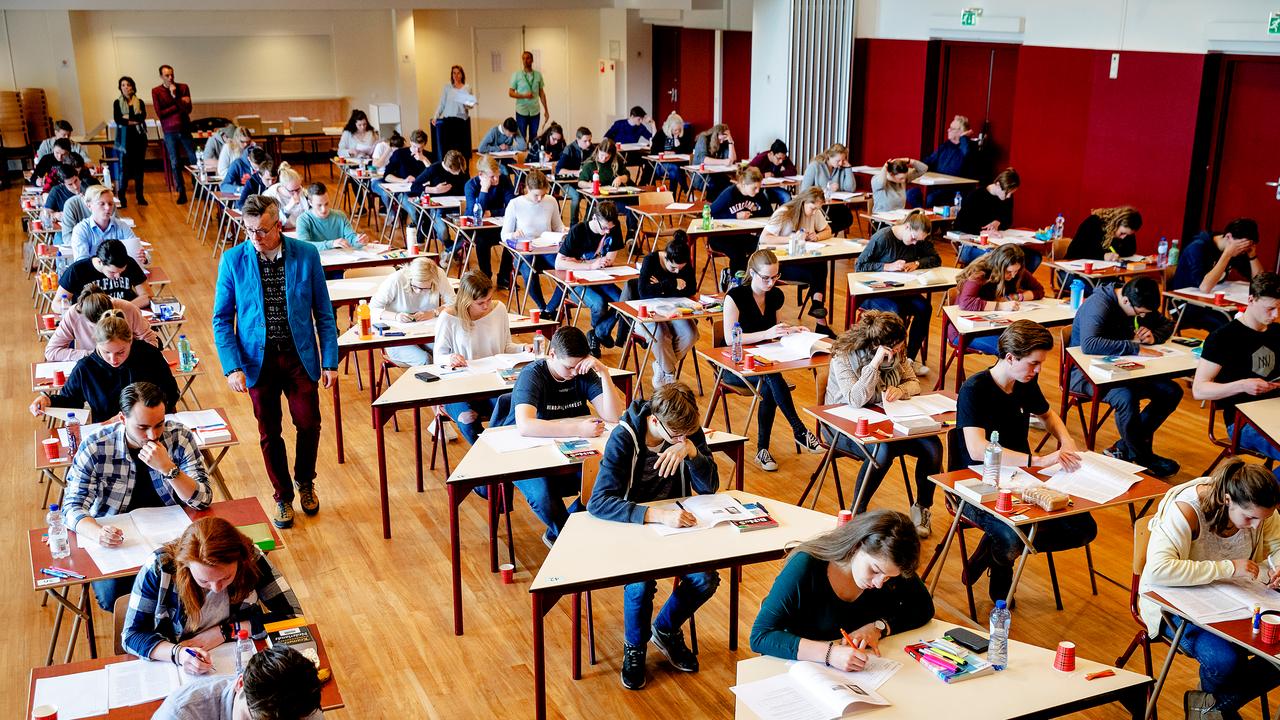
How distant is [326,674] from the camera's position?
3.61 metres

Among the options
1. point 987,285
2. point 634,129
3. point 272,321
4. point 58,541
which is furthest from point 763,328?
point 634,129

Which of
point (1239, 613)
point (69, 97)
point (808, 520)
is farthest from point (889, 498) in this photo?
point (69, 97)

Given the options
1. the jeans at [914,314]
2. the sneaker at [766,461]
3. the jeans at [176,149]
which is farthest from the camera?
the jeans at [176,149]

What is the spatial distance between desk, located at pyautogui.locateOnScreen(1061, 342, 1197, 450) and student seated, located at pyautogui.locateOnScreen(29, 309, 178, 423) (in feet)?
17.5

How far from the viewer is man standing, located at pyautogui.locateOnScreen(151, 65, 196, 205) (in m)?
16.5

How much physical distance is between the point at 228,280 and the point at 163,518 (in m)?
1.71

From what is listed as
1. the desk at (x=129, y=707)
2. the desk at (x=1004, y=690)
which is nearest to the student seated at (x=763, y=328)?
the desk at (x=1004, y=690)

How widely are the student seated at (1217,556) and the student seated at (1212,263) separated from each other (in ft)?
15.9

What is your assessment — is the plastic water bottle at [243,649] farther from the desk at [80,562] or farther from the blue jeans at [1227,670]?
the blue jeans at [1227,670]

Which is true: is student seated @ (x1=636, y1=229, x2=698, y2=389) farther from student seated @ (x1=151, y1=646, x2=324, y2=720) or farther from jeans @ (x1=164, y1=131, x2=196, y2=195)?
jeans @ (x1=164, y1=131, x2=196, y2=195)

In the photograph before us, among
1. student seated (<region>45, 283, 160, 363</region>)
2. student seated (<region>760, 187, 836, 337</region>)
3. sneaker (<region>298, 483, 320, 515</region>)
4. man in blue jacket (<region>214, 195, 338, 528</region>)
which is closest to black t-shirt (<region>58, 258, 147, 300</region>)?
student seated (<region>45, 283, 160, 363</region>)

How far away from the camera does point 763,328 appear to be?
7355 mm

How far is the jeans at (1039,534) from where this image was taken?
5105mm

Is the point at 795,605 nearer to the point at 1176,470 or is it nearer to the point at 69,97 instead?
the point at 1176,470
